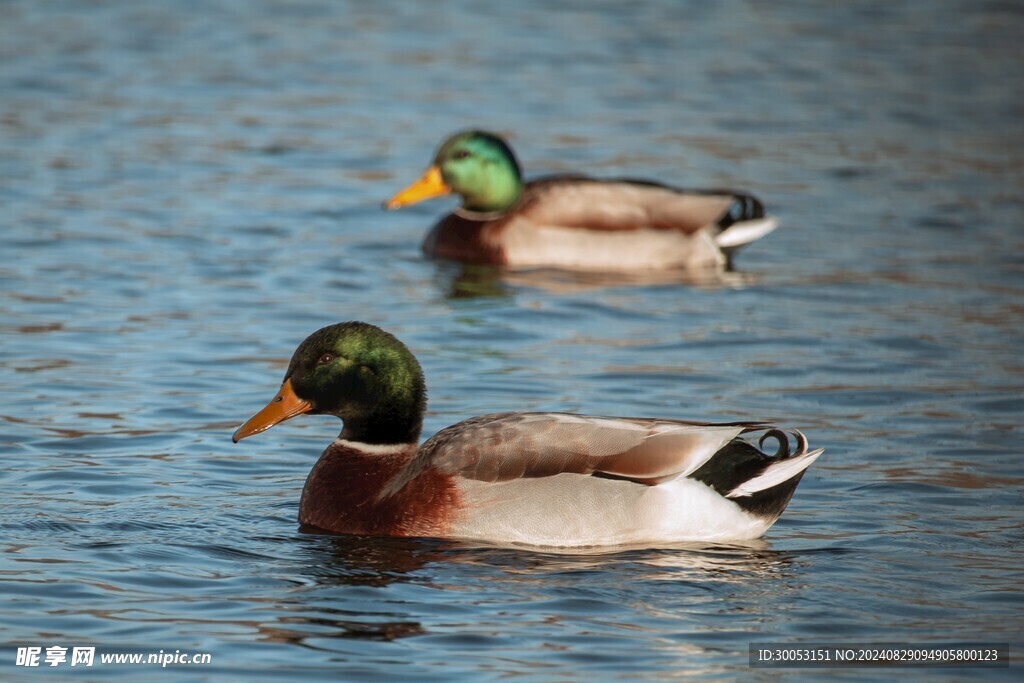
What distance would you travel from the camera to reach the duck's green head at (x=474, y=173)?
13.9 metres

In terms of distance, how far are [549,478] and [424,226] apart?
7947mm

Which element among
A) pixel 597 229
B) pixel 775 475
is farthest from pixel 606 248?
pixel 775 475

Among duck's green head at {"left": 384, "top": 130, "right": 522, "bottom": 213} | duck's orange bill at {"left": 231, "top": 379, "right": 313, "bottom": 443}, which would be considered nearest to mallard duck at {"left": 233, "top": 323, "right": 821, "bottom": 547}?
duck's orange bill at {"left": 231, "top": 379, "right": 313, "bottom": 443}

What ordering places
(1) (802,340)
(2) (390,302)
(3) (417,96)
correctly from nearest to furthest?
(1) (802,340) < (2) (390,302) < (3) (417,96)

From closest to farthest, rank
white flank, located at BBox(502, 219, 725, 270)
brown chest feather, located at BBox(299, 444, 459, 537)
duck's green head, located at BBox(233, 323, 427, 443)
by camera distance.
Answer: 1. brown chest feather, located at BBox(299, 444, 459, 537)
2. duck's green head, located at BBox(233, 323, 427, 443)
3. white flank, located at BBox(502, 219, 725, 270)

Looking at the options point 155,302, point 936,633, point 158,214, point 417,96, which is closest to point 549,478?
point 936,633

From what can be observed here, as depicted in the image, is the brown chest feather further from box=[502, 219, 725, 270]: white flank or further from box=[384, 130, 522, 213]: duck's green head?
box=[384, 130, 522, 213]: duck's green head

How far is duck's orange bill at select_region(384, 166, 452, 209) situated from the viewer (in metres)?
13.8

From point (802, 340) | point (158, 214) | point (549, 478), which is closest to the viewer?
point (549, 478)

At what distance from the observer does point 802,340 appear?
36.6 ft

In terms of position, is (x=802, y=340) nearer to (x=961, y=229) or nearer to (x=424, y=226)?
(x=961, y=229)

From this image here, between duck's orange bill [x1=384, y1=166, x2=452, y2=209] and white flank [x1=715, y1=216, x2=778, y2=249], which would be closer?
white flank [x1=715, y1=216, x2=778, y2=249]

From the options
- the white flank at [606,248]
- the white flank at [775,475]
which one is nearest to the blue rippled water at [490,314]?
the white flank at [775,475]

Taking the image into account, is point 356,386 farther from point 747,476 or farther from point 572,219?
point 572,219
